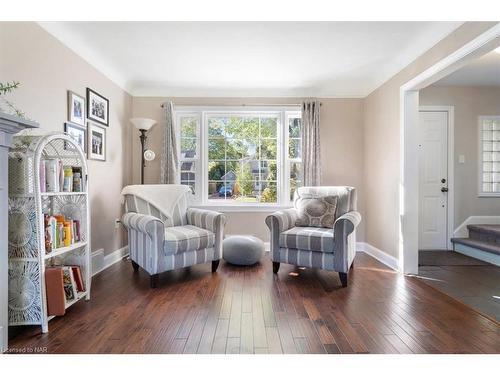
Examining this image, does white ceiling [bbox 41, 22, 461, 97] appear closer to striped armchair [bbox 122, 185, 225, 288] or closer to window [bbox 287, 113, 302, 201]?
window [bbox 287, 113, 302, 201]

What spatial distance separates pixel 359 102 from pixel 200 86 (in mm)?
2246

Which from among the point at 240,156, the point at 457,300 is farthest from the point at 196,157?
the point at 457,300

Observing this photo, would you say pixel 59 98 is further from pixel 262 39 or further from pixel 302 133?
pixel 302 133

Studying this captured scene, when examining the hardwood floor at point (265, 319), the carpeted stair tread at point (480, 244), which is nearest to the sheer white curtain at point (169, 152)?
the hardwood floor at point (265, 319)

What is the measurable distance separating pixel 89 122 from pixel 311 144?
2703mm

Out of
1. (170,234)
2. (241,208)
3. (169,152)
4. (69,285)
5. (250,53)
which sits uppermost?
(250,53)

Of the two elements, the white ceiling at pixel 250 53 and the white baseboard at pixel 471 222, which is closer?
the white ceiling at pixel 250 53

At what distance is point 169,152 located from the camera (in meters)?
4.17

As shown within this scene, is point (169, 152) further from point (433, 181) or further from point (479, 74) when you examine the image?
point (479, 74)

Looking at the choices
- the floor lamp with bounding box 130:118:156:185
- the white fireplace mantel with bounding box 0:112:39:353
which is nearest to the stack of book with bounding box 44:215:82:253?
the white fireplace mantel with bounding box 0:112:39:353

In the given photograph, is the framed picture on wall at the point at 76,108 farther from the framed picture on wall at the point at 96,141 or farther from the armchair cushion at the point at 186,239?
the armchair cushion at the point at 186,239

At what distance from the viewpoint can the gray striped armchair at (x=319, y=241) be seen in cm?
287

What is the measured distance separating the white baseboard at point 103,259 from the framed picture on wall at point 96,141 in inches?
40.9

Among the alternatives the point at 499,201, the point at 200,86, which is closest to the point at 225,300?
the point at 200,86
